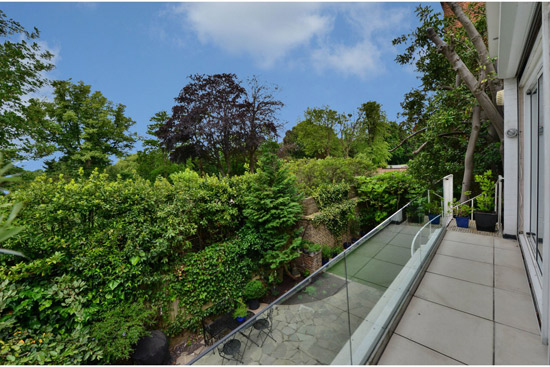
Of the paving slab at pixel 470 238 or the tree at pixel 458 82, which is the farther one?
the tree at pixel 458 82

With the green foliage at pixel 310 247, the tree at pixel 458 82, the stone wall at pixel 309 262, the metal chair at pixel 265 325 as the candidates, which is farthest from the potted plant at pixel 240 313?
the tree at pixel 458 82

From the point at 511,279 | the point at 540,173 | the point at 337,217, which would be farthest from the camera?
the point at 337,217

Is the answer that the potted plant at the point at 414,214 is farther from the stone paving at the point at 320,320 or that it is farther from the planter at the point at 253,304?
the planter at the point at 253,304

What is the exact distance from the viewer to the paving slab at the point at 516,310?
6.35 feet

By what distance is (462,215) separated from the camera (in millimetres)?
4887

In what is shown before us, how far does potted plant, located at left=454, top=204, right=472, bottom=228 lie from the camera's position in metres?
4.60

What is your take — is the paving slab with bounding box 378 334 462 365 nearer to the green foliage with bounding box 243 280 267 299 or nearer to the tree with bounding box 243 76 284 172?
the green foliage with bounding box 243 280 267 299

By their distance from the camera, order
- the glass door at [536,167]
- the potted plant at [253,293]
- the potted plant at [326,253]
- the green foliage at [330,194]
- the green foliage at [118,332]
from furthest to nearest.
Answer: the green foliage at [330,194] < the potted plant at [326,253] < the potted plant at [253,293] < the green foliage at [118,332] < the glass door at [536,167]

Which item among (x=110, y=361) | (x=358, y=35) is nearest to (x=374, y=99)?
(x=358, y=35)

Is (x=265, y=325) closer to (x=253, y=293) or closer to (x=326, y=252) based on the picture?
(x=253, y=293)

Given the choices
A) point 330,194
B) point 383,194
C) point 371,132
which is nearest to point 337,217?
point 330,194

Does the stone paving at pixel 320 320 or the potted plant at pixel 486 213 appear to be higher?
the potted plant at pixel 486 213

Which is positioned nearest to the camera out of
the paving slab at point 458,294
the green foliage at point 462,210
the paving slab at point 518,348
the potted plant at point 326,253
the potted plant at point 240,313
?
the paving slab at point 518,348

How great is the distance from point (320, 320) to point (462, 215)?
5.06 metres
